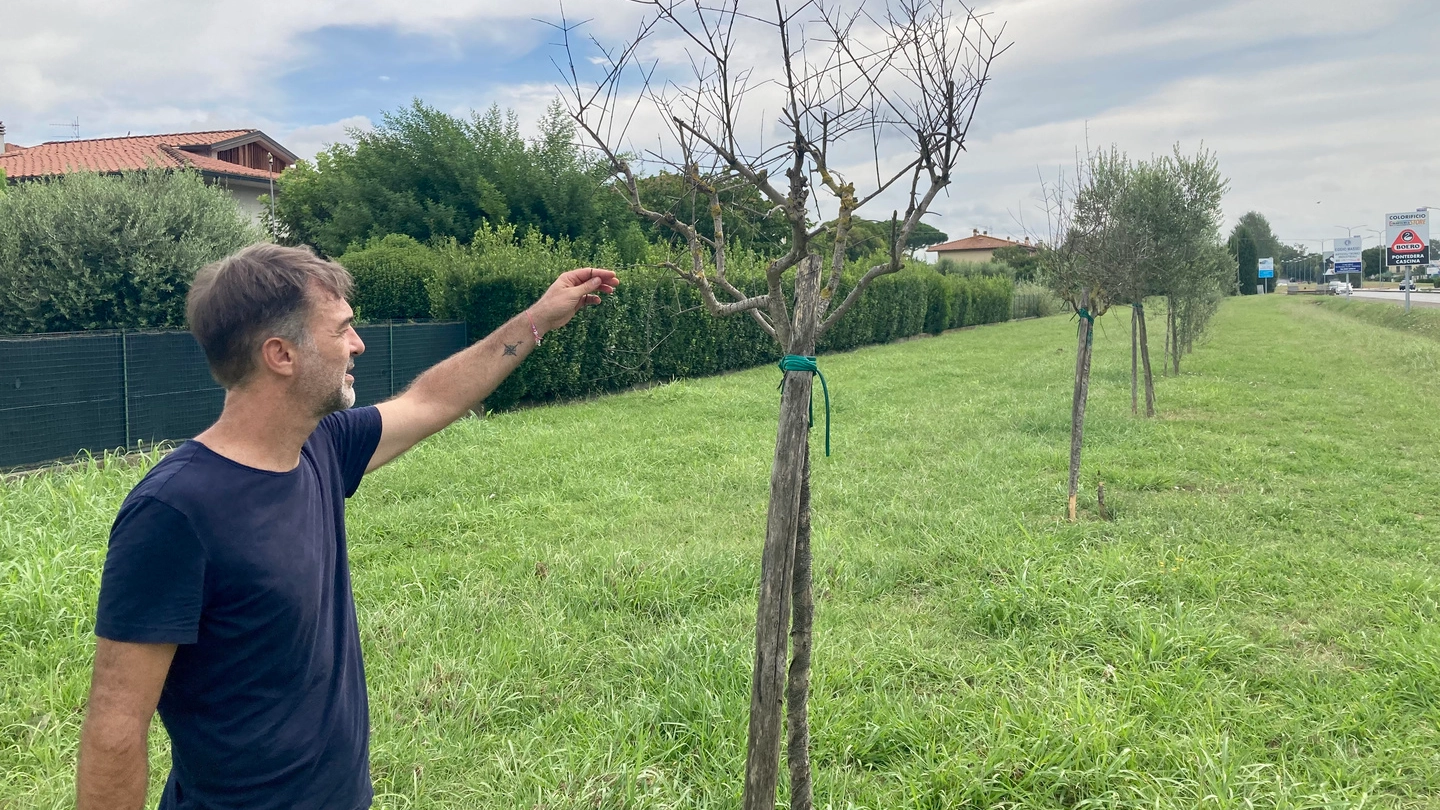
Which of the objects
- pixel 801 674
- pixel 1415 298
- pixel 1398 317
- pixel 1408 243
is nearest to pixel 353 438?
pixel 801 674

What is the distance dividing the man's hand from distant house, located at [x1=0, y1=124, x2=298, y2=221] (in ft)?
85.2

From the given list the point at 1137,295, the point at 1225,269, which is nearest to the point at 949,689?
the point at 1137,295

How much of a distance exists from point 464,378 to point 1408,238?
41.8 m

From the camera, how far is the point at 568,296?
2.32 m

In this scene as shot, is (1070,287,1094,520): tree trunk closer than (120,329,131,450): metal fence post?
Yes

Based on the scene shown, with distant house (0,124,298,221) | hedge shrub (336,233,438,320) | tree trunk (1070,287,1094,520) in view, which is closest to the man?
tree trunk (1070,287,1094,520)

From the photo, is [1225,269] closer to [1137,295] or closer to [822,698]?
[1137,295]

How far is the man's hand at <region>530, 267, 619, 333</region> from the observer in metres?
2.29

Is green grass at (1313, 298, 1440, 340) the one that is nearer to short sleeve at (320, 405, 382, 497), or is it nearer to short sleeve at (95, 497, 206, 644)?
short sleeve at (320, 405, 382, 497)

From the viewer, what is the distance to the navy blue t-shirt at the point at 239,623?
4.48 feet

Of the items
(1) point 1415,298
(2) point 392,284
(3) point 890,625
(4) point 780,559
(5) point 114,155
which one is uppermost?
(5) point 114,155

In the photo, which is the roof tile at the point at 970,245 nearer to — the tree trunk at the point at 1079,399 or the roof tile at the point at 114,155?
the roof tile at the point at 114,155

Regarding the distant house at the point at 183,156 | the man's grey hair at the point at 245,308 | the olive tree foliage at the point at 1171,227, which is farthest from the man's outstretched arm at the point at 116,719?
the distant house at the point at 183,156

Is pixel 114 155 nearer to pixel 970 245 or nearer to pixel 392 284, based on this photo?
pixel 392 284
